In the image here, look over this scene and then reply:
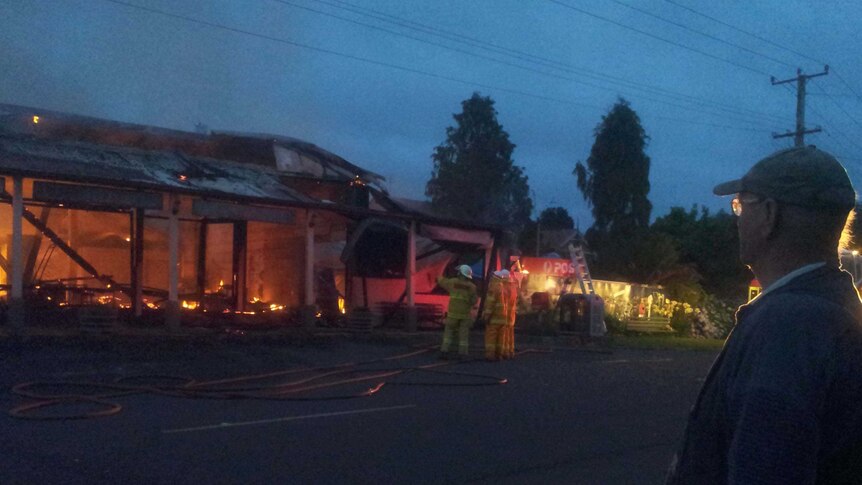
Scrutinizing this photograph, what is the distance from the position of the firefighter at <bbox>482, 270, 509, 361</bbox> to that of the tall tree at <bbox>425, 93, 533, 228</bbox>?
29.8 meters

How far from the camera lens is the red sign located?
28.6 metres

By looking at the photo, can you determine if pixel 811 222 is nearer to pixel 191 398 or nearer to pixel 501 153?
pixel 191 398

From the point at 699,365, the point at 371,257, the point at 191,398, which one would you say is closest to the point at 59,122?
the point at 371,257

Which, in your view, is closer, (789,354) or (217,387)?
(789,354)

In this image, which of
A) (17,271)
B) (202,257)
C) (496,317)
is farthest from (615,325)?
(17,271)

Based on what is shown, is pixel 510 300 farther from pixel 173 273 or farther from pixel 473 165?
pixel 473 165

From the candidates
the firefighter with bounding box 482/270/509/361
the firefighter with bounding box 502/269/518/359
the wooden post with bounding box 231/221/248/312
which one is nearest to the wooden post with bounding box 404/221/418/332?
the wooden post with bounding box 231/221/248/312

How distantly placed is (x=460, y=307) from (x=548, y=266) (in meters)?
11.7

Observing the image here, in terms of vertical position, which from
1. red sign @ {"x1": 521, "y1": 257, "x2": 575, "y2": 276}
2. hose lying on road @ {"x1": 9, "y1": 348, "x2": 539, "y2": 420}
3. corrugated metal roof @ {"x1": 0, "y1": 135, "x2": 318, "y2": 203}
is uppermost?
corrugated metal roof @ {"x1": 0, "y1": 135, "x2": 318, "y2": 203}

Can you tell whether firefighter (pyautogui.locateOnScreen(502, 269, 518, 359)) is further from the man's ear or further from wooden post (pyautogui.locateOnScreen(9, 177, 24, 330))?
the man's ear

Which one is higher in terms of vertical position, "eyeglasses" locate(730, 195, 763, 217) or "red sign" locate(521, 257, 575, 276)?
"red sign" locate(521, 257, 575, 276)

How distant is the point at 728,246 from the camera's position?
3806cm

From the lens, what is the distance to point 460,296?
17422 mm

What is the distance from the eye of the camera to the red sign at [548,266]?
93.9 feet
